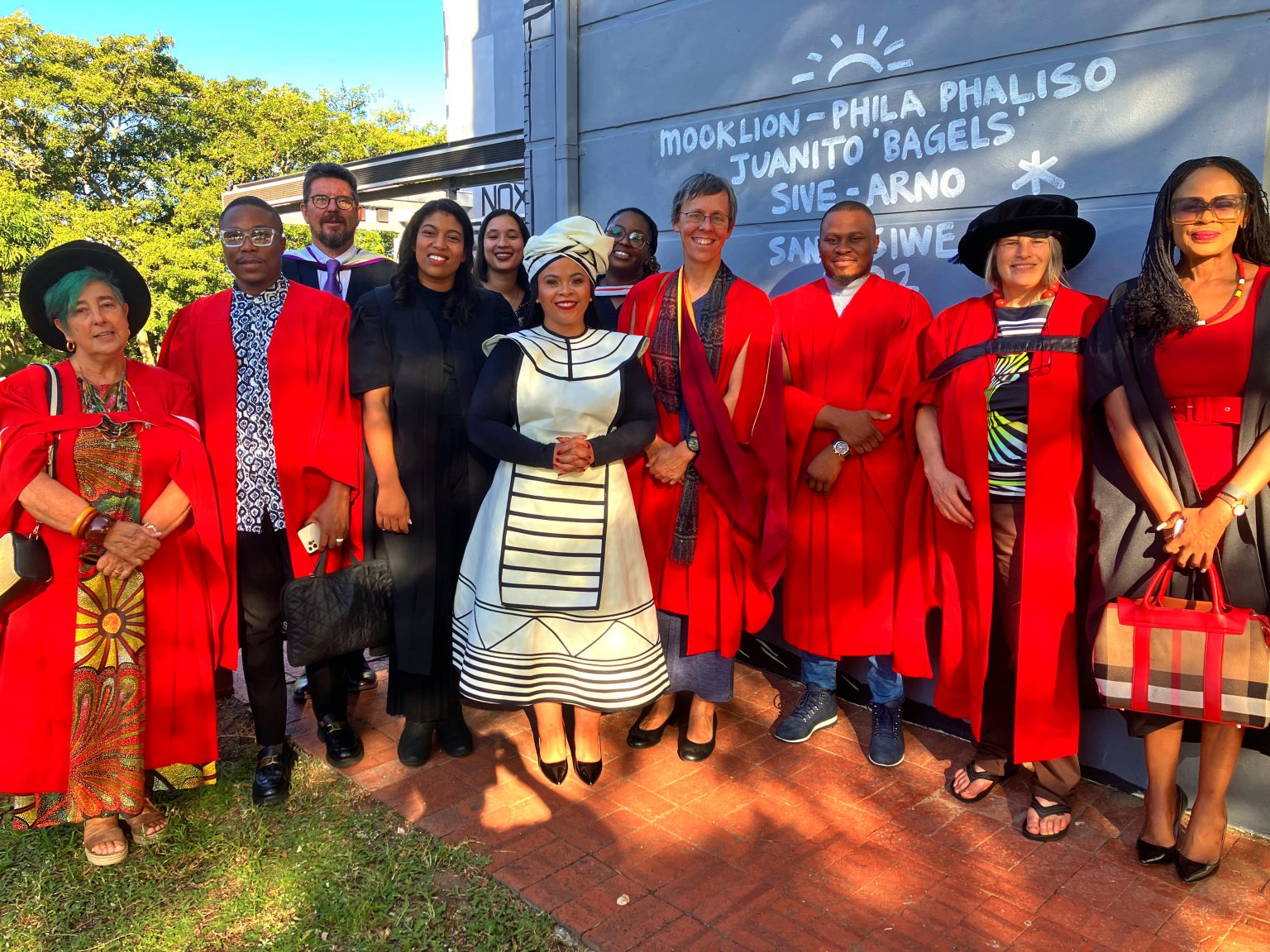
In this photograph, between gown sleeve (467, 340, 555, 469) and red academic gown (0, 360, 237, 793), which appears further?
gown sleeve (467, 340, 555, 469)

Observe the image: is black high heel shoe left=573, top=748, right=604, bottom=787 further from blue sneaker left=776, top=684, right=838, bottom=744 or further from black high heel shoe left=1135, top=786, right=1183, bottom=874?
black high heel shoe left=1135, top=786, right=1183, bottom=874

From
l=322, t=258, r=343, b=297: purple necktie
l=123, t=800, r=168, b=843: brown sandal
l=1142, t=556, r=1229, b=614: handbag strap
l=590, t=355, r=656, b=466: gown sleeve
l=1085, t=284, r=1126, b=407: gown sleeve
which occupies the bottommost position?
l=123, t=800, r=168, b=843: brown sandal

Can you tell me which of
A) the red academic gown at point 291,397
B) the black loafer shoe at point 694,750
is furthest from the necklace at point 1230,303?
the red academic gown at point 291,397

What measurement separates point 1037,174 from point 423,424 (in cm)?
253

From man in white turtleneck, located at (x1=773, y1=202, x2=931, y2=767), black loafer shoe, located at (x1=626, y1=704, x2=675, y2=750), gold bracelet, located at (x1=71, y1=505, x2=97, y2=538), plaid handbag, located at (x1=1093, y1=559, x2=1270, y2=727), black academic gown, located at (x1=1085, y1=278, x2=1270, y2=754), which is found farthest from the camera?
black loafer shoe, located at (x1=626, y1=704, x2=675, y2=750)

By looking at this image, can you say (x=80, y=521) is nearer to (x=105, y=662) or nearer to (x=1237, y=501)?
(x=105, y=662)

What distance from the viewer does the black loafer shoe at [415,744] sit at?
3.62 m

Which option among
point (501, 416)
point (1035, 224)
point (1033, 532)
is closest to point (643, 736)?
point (501, 416)

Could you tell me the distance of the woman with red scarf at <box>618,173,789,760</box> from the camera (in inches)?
132

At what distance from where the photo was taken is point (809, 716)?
12.7ft

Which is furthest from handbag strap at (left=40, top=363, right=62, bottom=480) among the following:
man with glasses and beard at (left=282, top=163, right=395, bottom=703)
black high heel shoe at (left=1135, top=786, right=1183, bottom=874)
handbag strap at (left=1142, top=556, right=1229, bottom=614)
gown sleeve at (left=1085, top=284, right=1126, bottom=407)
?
black high heel shoe at (left=1135, top=786, right=1183, bottom=874)

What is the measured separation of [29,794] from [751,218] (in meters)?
3.79

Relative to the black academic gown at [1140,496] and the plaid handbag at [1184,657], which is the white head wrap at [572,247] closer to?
the black academic gown at [1140,496]

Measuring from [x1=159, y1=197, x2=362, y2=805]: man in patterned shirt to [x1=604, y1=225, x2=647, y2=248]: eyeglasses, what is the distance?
1.47 m
